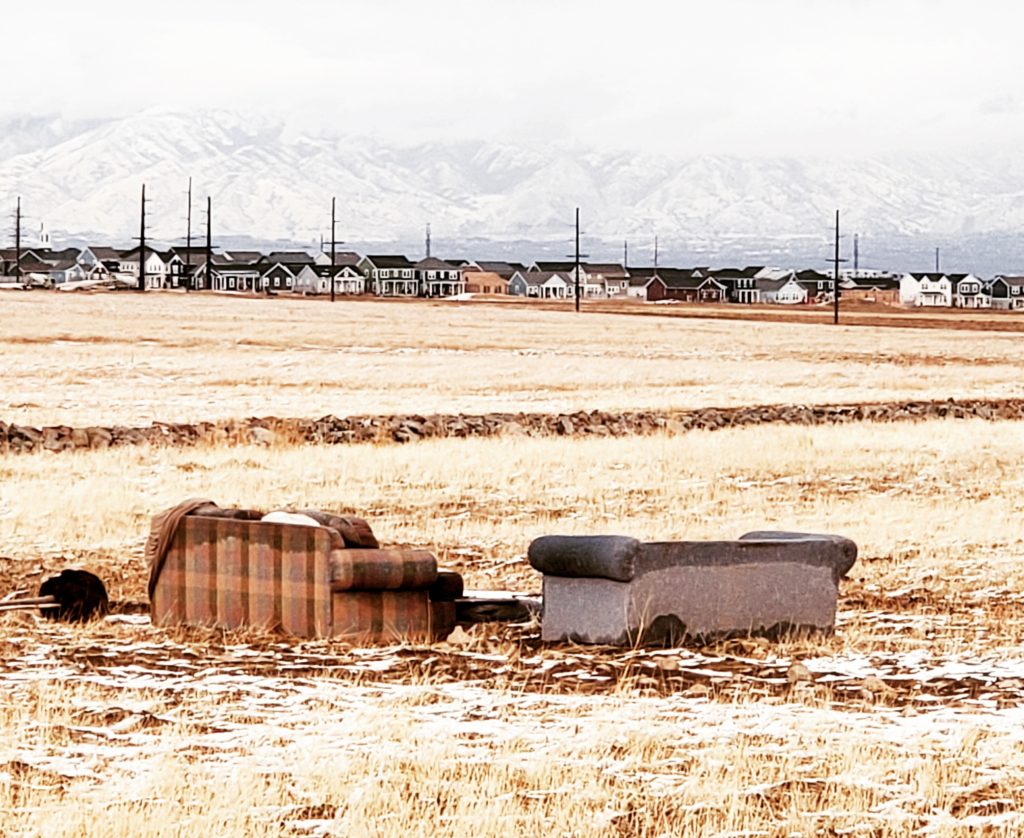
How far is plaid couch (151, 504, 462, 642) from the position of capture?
14188mm

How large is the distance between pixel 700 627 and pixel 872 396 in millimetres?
35139

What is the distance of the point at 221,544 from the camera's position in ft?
48.5

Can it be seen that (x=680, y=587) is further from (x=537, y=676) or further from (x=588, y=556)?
(x=537, y=676)

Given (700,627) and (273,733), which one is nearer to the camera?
(273,733)

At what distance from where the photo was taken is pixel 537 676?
12.7 metres

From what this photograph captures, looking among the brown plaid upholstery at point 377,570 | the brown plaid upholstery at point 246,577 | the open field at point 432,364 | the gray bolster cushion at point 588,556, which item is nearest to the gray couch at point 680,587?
the gray bolster cushion at point 588,556

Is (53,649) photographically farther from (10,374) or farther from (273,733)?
(10,374)

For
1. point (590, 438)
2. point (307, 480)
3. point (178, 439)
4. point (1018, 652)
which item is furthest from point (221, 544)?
point (590, 438)

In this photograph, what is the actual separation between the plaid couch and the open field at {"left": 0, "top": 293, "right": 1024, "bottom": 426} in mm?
20867

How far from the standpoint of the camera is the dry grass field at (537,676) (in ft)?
30.0

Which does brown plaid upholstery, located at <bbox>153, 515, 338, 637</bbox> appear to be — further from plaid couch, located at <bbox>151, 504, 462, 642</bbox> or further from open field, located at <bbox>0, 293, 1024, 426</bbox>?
open field, located at <bbox>0, 293, 1024, 426</bbox>

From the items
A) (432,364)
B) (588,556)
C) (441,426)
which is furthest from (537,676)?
(432,364)

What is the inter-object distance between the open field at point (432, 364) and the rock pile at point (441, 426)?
2778 mm

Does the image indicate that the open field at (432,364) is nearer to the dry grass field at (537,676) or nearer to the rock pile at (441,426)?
the rock pile at (441,426)
